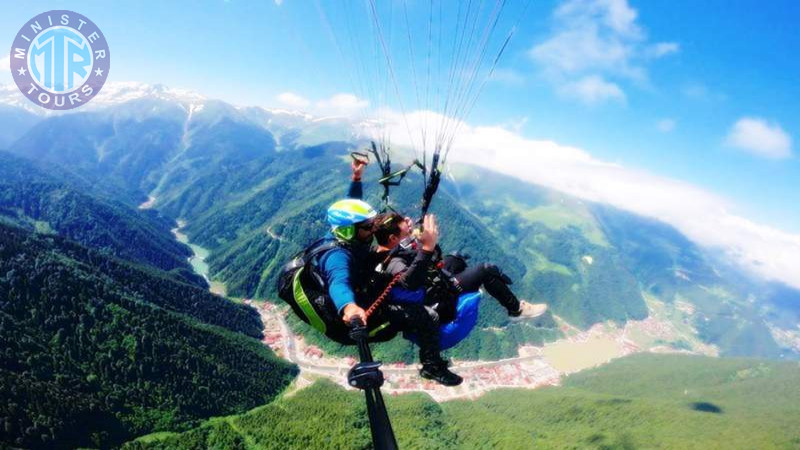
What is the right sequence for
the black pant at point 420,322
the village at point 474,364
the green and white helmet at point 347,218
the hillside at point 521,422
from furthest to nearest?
the village at point 474,364, the hillside at point 521,422, the black pant at point 420,322, the green and white helmet at point 347,218

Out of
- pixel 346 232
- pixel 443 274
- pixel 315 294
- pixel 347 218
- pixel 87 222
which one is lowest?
pixel 87 222

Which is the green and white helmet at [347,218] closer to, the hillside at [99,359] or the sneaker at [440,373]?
the sneaker at [440,373]

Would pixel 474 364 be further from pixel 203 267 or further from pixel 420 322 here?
pixel 420 322

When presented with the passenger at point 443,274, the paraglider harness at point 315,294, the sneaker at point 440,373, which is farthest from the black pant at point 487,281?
the paraglider harness at point 315,294

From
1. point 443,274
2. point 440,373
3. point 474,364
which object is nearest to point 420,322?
point 443,274

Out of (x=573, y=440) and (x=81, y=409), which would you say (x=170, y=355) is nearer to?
(x=81, y=409)

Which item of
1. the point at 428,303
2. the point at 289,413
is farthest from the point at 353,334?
the point at 289,413
